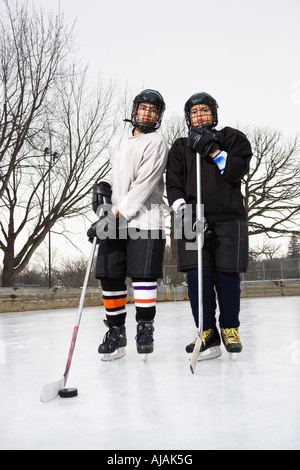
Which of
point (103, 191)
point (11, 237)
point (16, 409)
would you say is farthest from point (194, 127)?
point (11, 237)

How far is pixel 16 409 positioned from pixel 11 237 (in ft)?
34.2

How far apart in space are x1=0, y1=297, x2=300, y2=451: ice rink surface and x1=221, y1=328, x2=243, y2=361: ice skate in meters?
0.06

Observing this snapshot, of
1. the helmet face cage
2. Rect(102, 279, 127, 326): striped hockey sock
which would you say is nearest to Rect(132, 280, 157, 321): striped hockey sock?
Rect(102, 279, 127, 326): striped hockey sock

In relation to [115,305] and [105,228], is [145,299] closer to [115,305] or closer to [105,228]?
[115,305]

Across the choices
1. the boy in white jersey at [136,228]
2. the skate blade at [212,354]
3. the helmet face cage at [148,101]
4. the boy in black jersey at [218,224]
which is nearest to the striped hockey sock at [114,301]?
the boy in white jersey at [136,228]

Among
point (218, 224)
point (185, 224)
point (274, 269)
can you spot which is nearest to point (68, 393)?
point (185, 224)

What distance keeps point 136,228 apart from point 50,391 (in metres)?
1.09

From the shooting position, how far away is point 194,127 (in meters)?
2.50

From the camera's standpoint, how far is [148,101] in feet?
8.42

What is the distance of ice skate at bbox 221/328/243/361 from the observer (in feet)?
7.63

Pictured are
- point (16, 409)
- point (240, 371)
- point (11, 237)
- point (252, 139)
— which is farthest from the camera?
point (252, 139)
